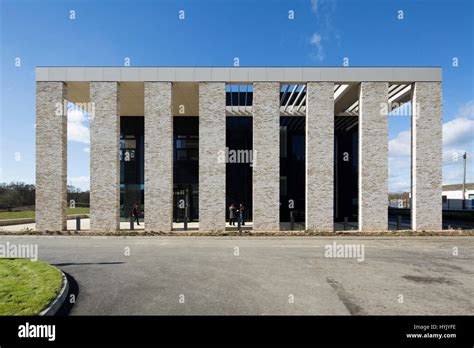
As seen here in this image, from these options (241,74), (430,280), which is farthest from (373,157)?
(430,280)

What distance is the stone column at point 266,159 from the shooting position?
15992mm

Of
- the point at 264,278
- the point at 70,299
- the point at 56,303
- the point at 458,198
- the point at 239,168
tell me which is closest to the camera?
the point at 56,303

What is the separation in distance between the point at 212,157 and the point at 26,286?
11.4 metres

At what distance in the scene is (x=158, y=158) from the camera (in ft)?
53.2

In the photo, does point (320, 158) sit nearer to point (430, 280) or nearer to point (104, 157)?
point (430, 280)

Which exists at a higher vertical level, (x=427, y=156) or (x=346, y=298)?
(x=427, y=156)

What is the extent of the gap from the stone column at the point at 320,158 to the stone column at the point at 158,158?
8.86 m

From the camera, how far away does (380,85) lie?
16.3m

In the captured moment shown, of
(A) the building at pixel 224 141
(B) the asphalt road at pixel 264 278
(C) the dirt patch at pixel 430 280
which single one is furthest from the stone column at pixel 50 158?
(C) the dirt patch at pixel 430 280

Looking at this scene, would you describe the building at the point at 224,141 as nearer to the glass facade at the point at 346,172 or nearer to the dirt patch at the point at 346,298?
the glass facade at the point at 346,172

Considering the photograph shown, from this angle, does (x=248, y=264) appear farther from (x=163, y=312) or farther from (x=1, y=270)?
(x=1, y=270)

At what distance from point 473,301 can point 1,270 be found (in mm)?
12020

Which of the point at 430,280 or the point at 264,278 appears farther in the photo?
the point at 264,278
